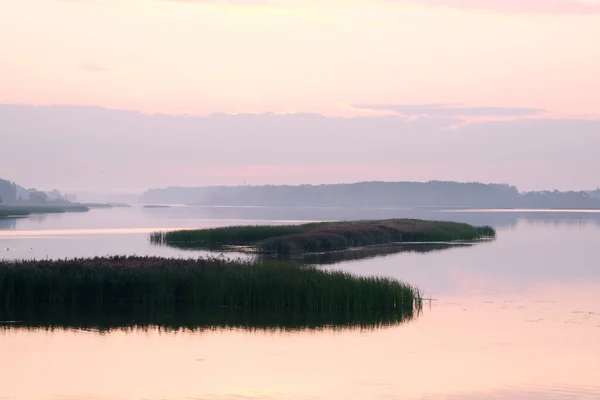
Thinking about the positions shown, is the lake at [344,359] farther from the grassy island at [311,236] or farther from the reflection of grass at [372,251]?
the grassy island at [311,236]

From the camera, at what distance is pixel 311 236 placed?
61562 mm

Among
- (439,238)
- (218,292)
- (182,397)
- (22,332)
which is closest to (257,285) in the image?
(218,292)

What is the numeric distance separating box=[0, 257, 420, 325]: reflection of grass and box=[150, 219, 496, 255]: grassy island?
26314mm

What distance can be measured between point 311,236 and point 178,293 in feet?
102

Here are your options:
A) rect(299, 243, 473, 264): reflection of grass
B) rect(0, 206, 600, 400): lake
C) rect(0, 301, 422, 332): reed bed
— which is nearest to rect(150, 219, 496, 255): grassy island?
rect(299, 243, 473, 264): reflection of grass

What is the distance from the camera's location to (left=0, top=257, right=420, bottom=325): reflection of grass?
1162 inches

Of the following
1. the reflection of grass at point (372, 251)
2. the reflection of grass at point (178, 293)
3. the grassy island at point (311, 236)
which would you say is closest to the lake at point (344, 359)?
the reflection of grass at point (178, 293)

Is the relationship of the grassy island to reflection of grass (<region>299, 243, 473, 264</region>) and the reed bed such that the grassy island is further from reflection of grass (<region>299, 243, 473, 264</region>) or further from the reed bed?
the reed bed

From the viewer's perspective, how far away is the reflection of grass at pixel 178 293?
1162 inches

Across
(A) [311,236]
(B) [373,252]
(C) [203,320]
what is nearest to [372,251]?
(B) [373,252]

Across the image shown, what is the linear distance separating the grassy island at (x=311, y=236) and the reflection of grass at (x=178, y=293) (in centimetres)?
2631

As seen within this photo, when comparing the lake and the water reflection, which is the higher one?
the water reflection

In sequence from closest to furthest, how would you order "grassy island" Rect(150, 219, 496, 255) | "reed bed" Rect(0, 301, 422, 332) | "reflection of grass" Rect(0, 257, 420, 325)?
1. "reed bed" Rect(0, 301, 422, 332)
2. "reflection of grass" Rect(0, 257, 420, 325)
3. "grassy island" Rect(150, 219, 496, 255)

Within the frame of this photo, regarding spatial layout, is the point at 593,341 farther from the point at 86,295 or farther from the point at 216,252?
the point at 216,252
